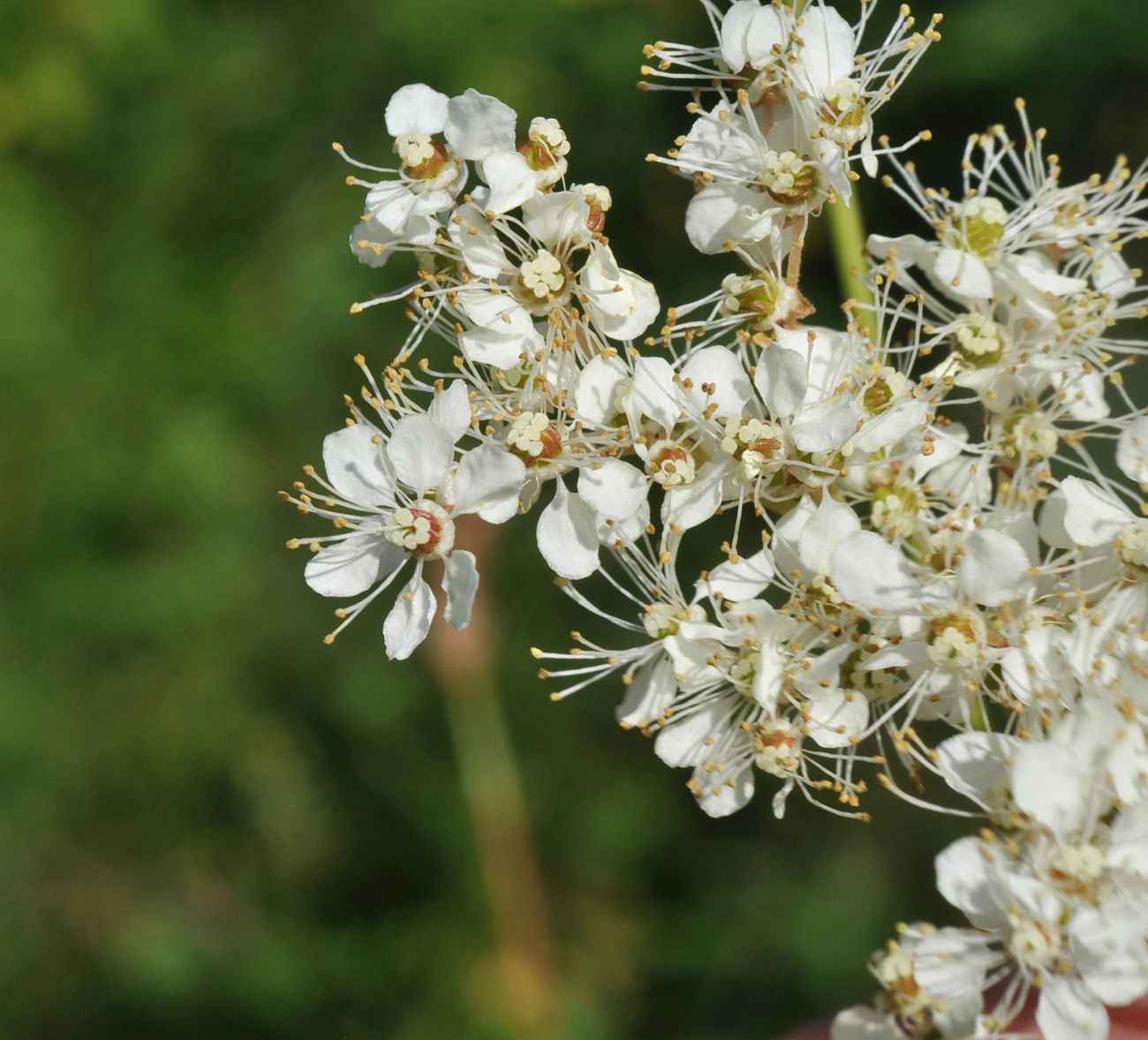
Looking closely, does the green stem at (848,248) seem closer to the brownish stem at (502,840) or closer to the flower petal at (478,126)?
the flower petal at (478,126)

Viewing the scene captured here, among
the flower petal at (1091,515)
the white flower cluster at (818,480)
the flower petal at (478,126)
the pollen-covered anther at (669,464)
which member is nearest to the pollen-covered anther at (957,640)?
the white flower cluster at (818,480)

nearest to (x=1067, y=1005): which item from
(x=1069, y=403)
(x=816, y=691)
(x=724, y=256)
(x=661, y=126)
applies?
(x=816, y=691)

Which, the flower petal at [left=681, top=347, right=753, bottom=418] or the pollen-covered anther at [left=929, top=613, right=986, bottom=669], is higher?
the flower petal at [left=681, top=347, right=753, bottom=418]

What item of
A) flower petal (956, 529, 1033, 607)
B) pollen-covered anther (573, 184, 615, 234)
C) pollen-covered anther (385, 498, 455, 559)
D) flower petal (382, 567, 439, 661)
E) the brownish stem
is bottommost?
the brownish stem

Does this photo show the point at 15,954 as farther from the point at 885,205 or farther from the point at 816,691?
the point at 885,205

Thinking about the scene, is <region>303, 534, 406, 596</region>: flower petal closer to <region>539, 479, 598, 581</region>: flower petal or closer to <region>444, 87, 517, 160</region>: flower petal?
<region>539, 479, 598, 581</region>: flower petal

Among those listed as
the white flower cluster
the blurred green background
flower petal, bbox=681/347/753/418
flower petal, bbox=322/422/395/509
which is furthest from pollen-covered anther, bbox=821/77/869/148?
the blurred green background
